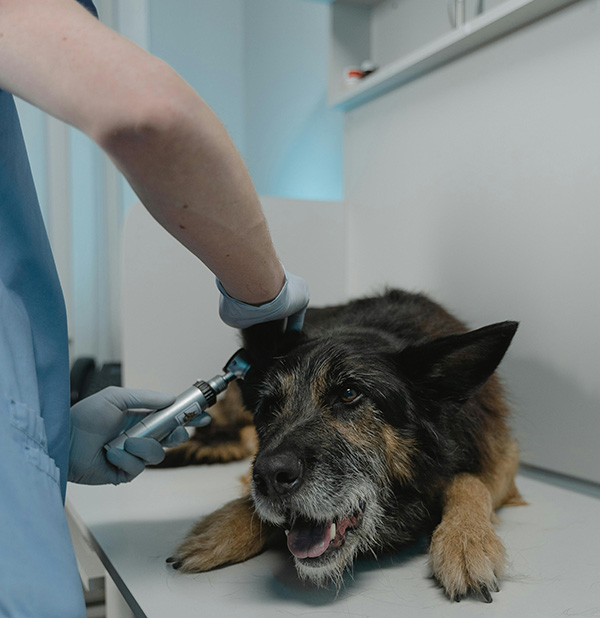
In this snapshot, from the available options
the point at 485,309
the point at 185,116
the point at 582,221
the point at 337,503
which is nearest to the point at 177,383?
the point at 485,309

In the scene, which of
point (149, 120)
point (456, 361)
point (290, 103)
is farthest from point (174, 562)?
point (290, 103)

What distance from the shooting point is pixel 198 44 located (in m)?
2.92

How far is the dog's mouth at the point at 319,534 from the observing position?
2.84 feet

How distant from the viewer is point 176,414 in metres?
0.98

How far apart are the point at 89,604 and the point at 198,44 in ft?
8.10

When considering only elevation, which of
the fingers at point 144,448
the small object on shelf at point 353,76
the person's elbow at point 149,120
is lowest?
the fingers at point 144,448

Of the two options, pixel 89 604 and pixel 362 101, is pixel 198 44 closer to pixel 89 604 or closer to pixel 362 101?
pixel 362 101

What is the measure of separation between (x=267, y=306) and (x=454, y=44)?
1077mm

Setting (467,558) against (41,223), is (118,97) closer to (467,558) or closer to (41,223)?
(41,223)

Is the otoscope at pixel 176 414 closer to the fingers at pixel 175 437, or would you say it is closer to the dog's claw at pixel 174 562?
the fingers at pixel 175 437

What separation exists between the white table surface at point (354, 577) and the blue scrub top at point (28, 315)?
0.78ft

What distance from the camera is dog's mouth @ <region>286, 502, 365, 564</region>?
866 mm

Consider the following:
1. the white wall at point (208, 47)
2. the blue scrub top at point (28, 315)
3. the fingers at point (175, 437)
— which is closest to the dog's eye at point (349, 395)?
the fingers at point (175, 437)

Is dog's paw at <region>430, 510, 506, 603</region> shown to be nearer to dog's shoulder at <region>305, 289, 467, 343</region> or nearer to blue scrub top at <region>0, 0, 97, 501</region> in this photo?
dog's shoulder at <region>305, 289, 467, 343</region>
